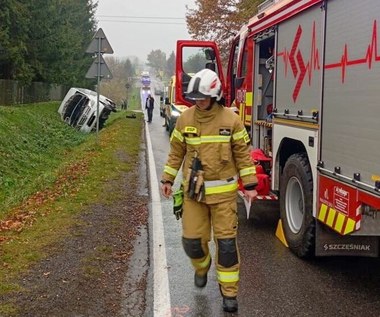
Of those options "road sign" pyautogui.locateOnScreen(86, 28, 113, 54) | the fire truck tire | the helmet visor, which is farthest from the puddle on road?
"road sign" pyautogui.locateOnScreen(86, 28, 113, 54)

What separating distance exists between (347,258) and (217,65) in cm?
511

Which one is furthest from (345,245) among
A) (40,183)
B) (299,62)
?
(40,183)

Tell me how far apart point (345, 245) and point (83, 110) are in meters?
24.6

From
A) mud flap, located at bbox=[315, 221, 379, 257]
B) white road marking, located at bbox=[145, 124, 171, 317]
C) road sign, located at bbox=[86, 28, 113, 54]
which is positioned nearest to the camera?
white road marking, located at bbox=[145, 124, 171, 317]

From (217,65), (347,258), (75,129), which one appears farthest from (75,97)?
(347,258)

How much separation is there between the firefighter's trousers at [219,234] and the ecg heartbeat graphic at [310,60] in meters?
1.46

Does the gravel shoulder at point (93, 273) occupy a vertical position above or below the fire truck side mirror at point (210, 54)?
below

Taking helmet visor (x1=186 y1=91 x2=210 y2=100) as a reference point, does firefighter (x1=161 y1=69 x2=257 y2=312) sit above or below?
below

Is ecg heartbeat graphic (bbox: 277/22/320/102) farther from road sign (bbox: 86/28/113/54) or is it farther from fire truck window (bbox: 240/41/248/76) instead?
road sign (bbox: 86/28/113/54)

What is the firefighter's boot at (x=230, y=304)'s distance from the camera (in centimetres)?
427

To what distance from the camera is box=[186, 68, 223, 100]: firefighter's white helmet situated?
13.7 ft

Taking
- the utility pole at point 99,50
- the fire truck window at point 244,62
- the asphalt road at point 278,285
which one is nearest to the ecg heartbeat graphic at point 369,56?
the asphalt road at point 278,285

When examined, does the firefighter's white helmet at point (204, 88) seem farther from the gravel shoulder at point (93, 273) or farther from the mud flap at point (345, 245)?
the mud flap at point (345, 245)

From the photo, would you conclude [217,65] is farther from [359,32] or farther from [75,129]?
[75,129]
